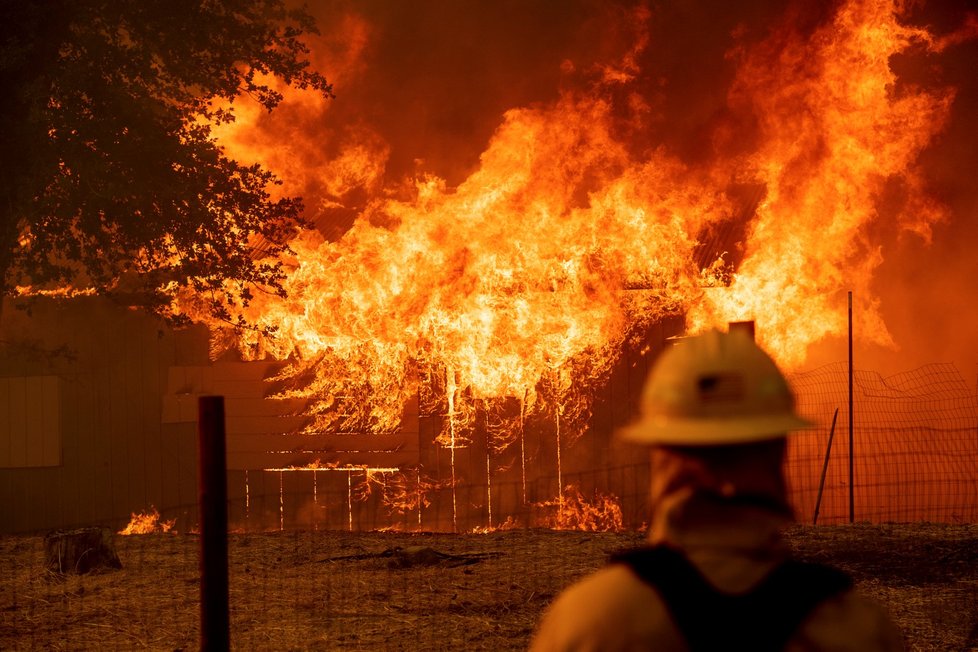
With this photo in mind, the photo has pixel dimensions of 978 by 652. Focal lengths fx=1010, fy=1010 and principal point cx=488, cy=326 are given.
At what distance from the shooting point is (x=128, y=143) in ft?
45.1

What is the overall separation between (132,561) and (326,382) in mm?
6781

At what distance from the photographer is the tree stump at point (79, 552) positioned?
377 inches

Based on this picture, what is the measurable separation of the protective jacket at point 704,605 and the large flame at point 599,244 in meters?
14.2

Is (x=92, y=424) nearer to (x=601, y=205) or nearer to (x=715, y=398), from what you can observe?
(x=601, y=205)

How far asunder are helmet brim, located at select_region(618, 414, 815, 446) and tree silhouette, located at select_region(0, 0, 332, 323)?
12.7 metres

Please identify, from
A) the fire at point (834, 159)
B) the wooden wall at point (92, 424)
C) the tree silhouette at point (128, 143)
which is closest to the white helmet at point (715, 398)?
the tree silhouette at point (128, 143)

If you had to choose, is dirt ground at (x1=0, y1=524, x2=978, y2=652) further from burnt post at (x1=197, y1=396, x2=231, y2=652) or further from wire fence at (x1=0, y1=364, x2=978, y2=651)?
burnt post at (x1=197, y1=396, x2=231, y2=652)

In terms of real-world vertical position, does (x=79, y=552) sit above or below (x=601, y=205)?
below

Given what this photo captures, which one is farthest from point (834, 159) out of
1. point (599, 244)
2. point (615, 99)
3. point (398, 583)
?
point (398, 583)

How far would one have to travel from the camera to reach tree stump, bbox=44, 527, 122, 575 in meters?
9.58

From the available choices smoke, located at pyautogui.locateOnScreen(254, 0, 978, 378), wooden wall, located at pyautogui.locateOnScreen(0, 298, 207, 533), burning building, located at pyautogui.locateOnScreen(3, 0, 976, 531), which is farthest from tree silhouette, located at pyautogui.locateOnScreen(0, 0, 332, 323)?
smoke, located at pyautogui.locateOnScreen(254, 0, 978, 378)

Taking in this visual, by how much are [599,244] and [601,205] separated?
1.12 m

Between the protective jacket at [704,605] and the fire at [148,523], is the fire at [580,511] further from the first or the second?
the protective jacket at [704,605]

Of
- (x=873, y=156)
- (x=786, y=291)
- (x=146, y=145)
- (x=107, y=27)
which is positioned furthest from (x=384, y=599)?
(x=873, y=156)
